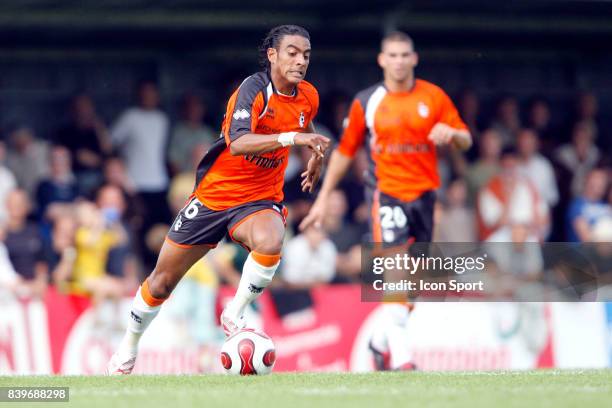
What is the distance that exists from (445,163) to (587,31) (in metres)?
3.63

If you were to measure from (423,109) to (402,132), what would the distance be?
10.8 inches

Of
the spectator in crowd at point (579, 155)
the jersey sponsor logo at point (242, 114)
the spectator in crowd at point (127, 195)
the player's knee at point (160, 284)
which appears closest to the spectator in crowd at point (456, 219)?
the spectator in crowd at point (579, 155)

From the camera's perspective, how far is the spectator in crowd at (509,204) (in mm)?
16531

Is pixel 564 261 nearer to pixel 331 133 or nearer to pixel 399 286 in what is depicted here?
pixel 331 133

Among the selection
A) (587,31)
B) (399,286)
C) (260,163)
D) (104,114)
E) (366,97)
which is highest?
(587,31)

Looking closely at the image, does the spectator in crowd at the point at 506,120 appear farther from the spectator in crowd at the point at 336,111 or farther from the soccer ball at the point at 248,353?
the soccer ball at the point at 248,353

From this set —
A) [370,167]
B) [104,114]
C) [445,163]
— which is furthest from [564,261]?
[104,114]

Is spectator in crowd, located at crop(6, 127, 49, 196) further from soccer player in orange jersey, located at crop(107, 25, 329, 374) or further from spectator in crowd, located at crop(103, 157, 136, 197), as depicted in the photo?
soccer player in orange jersey, located at crop(107, 25, 329, 374)

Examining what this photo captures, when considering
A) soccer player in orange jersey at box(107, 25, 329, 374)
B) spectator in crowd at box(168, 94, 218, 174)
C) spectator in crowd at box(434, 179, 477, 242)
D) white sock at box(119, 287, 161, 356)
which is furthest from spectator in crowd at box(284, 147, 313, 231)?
soccer player in orange jersey at box(107, 25, 329, 374)

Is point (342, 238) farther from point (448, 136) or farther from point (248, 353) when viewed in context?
point (248, 353)

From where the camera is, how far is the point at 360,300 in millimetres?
14742

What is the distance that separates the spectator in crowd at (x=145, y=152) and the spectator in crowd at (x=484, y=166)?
3.93 metres

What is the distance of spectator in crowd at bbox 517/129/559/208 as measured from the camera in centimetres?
1739

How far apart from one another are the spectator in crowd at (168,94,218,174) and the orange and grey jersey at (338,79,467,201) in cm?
571
